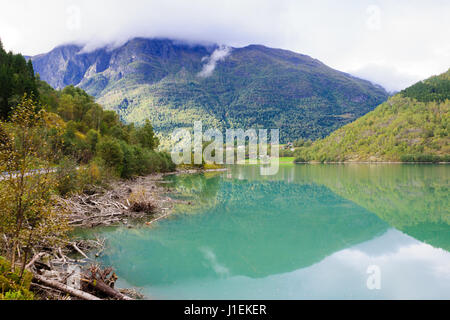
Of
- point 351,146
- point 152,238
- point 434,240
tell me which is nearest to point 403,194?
point 434,240

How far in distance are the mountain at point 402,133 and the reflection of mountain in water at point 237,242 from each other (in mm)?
121037

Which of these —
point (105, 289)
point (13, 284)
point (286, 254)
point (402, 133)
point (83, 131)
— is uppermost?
point (402, 133)

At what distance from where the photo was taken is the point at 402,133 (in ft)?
448

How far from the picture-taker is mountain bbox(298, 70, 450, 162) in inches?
4882

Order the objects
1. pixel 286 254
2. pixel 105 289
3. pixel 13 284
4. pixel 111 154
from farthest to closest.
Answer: pixel 111 154 → pixel 286 254 → pixel 105 289 → pixel 13 284

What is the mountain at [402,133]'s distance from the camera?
12400cm

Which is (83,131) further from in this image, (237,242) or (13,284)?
(13,284)

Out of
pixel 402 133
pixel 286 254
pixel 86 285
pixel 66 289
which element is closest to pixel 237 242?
pixel 286 254

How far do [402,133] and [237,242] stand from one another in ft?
492

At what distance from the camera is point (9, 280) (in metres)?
5.88

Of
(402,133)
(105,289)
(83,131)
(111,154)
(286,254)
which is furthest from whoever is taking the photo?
(402,133)

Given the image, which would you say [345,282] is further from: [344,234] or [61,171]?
[61,171]

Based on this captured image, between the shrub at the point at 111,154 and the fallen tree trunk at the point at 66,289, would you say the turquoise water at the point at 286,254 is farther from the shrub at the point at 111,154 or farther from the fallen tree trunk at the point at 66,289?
the shrub at the point at 111,154
